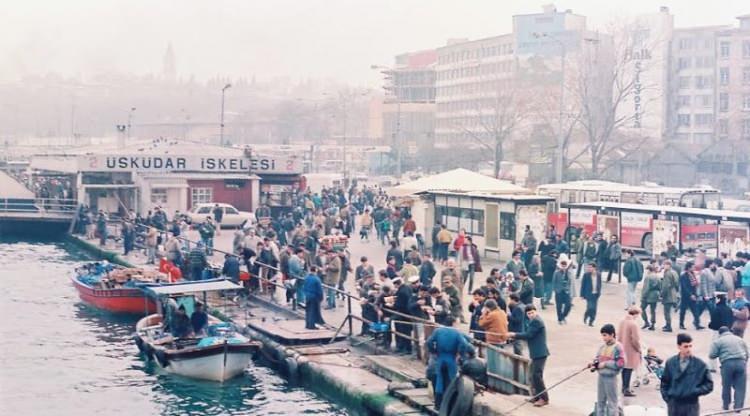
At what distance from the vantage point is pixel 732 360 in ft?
49.1

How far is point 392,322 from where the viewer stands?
21000 mm

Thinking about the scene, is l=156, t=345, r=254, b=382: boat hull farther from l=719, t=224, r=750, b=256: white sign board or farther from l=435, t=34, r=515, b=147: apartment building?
l=435, t=34, r=515, b=147: apartment building

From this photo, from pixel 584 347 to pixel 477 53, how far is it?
110617 mm

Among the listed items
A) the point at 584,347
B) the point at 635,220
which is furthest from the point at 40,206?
the point at 584,347

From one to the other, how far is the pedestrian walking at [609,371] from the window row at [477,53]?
112236mm

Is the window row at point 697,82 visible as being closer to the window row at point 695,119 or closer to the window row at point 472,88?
the window row at point 695,119

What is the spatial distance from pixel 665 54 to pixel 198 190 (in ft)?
239

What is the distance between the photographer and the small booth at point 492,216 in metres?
34.2

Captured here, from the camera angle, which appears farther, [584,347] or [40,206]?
[40,206]

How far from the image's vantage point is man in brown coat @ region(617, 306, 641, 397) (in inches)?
634

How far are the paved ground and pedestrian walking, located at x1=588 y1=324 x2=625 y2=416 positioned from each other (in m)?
1.41

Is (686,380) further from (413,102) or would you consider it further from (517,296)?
(413,102)

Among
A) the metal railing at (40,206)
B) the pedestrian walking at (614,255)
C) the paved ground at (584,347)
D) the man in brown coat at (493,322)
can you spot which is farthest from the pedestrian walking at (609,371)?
the metal railing at (40,206)

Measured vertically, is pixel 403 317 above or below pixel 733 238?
below
